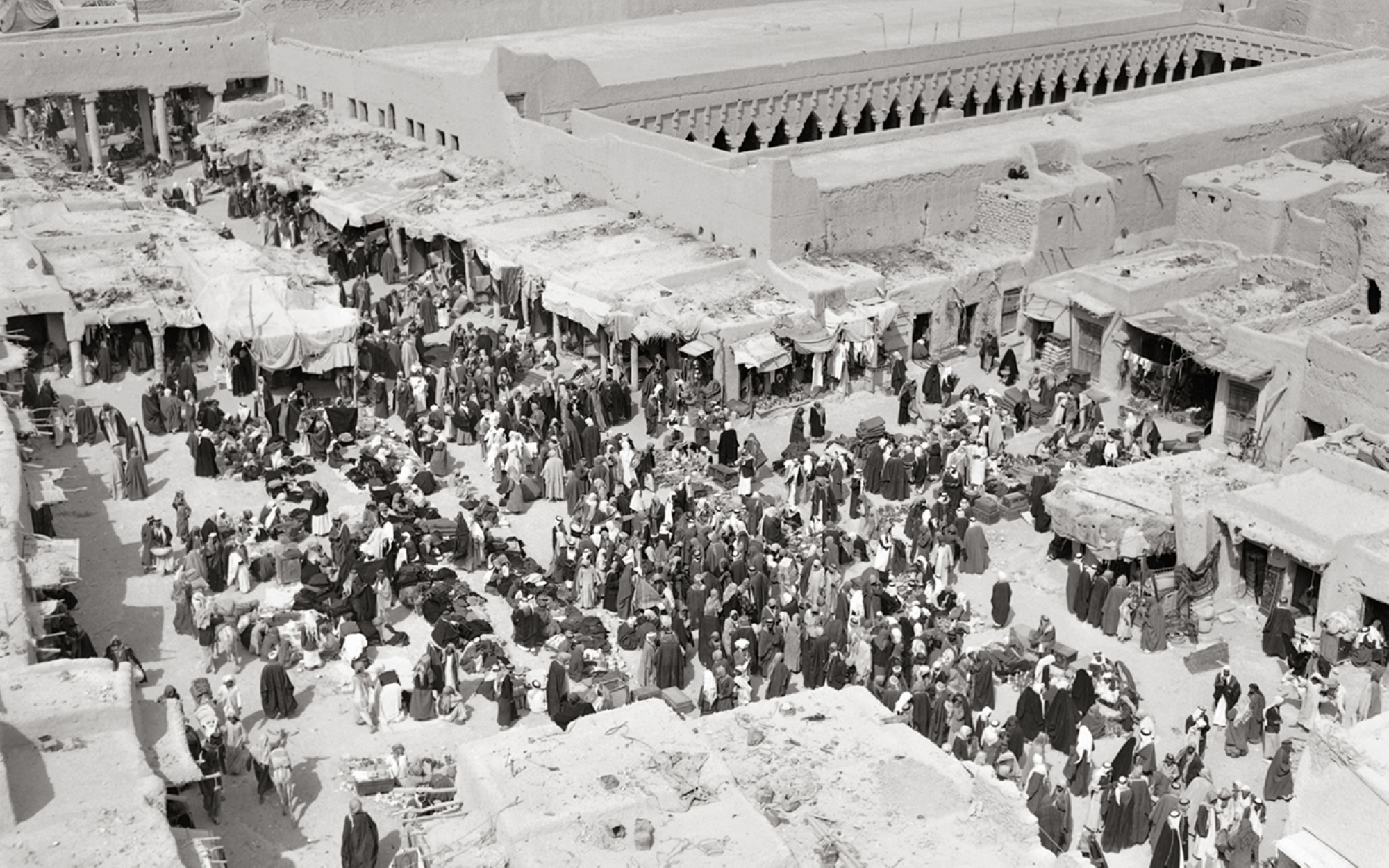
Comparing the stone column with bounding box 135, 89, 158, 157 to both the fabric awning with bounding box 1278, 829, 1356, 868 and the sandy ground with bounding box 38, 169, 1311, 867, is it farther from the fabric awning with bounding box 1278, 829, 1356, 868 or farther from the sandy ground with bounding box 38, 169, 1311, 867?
the fabric awning with bounding box 1278, 829, 1356, 868

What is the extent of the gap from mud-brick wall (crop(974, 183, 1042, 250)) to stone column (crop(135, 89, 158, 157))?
2409 centimetres

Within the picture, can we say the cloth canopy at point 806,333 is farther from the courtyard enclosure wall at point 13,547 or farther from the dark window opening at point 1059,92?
the dark window opening at point 1059,92

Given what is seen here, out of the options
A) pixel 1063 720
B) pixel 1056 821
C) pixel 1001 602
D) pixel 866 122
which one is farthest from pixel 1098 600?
pixel 866 122

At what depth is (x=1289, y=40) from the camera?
46.4m

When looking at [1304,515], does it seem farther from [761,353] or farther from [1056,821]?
[761,353]

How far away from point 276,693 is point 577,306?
10949mm

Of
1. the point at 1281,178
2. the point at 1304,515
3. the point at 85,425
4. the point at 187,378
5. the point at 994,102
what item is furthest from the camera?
the point at 994,102

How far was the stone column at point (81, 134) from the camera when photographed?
4309 cm

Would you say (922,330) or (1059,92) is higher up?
(1059,92)

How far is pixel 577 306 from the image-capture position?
1105 inches

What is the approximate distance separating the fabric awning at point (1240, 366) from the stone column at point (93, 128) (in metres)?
29.3

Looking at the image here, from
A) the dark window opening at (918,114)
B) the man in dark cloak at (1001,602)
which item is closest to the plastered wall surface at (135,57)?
the dark window opening at (918,114)

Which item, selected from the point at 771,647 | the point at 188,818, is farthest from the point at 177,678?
the point at 771,647

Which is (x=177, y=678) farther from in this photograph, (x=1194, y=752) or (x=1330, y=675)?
(x=1330, y=675)
